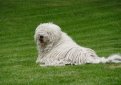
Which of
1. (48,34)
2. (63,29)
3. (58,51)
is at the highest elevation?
(63,29)

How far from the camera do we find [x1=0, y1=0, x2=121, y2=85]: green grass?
11.9 m

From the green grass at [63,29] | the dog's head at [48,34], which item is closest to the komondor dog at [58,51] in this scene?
the dog's head at [48,34]

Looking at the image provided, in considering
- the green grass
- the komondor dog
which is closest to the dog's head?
the komondor dog

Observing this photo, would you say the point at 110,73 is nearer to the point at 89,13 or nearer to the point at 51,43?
the point at 51,43

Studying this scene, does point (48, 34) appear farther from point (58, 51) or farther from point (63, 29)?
point (63, 29)

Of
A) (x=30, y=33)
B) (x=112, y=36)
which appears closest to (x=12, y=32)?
(x=30, y=33)

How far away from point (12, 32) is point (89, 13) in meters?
7.43

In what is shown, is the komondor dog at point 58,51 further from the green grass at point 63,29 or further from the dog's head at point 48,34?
the green grass at point 63,29

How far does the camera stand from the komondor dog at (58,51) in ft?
45.9

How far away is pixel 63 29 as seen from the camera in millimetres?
31453

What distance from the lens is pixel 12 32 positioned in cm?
3089

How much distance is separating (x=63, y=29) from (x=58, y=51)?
17.3 meters

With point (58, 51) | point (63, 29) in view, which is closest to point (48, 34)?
point (58, 51)

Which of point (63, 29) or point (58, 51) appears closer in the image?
point (58, 51)
